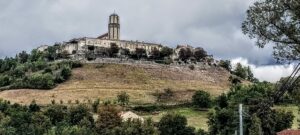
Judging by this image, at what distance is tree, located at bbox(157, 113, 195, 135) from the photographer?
456 ft

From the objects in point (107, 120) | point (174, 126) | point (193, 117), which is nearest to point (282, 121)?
point (174, 126)

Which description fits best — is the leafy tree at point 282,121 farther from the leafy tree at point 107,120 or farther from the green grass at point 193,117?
the leafy tree at point 107,120

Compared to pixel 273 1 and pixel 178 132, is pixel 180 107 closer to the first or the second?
pixel 178 132

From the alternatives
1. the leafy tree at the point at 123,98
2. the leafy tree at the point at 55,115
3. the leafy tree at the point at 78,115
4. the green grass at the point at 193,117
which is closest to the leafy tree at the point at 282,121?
the green grass at the point at 193,117

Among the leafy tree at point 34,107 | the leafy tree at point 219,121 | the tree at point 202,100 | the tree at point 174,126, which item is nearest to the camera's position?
the leafy tree at point 219,121

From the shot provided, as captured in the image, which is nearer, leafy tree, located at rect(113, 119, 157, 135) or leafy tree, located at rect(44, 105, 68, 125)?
leafy tree, located at rect(113, 119, 157, 135)

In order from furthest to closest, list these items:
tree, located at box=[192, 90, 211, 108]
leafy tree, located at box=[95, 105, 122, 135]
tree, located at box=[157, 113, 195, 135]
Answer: tree, located at box=[192, 90, 211, 108] < leafy tree, located at box=[95, 105, 122, 135] < tree, located at box=[157, 113, 195, 135]

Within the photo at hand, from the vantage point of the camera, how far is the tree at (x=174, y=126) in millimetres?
138875

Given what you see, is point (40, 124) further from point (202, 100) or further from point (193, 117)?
point (202, 100)

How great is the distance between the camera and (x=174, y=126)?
141 metres

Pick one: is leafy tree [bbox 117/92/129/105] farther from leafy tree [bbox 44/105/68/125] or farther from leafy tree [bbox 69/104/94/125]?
leafy tree [bbox 44/105/68/125]

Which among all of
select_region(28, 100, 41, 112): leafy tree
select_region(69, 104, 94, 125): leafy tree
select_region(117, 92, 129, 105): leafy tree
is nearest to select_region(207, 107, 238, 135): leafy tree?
select_region(69, 104, 94, 125): leafy tree

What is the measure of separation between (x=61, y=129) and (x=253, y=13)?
350 ft

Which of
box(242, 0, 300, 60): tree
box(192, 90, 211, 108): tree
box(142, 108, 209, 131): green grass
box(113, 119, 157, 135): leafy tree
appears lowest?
box(142, 108, 209, 131): green grass
